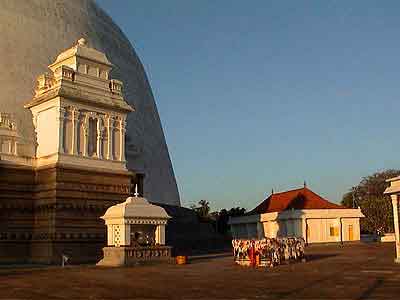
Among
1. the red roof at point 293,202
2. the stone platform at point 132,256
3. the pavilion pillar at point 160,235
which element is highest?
the red roof at point 293,202

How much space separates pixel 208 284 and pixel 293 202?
4271cm

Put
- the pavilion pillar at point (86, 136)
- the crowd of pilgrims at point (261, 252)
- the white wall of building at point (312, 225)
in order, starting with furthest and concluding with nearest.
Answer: the white wall of building at point (312, 225) → the pavilion pillar at point (86, 136) → the crowd of pilgrims at point (261, 252)

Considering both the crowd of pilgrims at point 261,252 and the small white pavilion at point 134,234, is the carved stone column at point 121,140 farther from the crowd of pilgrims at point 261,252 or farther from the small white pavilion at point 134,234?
the crowd of pilgrims at point 261,252

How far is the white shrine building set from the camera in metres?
53.0

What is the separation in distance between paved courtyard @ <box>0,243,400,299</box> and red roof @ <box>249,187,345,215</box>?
113ft

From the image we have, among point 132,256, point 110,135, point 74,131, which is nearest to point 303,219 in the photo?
point 110,135

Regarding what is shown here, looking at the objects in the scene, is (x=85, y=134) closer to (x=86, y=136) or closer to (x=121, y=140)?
(x=86, y=136)

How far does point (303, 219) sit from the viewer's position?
52812 millimetres

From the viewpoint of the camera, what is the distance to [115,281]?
1811cm

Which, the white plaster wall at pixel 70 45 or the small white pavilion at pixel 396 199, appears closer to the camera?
the small white pavilion at pixel 396 199

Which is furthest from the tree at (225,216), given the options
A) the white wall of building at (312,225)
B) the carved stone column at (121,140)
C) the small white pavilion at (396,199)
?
the small white pavilion at (396,199)

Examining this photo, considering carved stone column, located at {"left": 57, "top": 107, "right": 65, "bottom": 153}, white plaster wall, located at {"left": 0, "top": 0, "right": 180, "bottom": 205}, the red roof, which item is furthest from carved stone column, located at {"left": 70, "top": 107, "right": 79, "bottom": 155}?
the red roof

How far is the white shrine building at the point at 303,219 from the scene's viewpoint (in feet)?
174

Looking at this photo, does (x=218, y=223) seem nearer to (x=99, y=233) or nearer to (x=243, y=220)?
(x=243, y=220)
